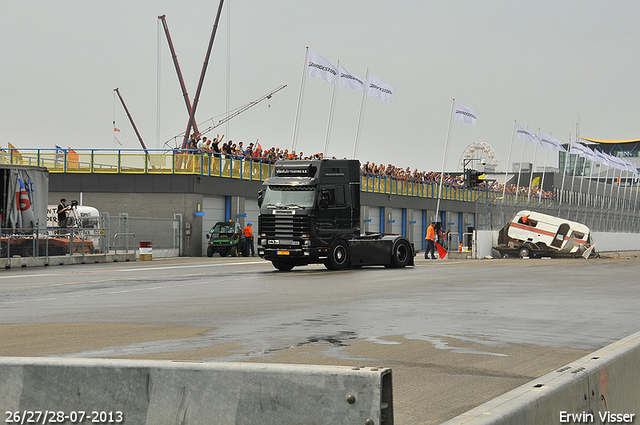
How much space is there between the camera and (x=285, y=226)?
89.3 ft

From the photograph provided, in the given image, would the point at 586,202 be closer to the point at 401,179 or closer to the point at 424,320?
the point at 401,179

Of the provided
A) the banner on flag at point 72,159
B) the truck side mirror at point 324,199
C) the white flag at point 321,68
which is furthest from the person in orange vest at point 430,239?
the banner on flag at point 72,159

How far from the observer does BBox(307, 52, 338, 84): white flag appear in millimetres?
43469

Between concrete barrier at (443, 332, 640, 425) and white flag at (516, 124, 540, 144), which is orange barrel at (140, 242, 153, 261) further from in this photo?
concrete barrier at (443, 332, 640, 425)

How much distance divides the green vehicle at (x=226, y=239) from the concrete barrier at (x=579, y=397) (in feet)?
124

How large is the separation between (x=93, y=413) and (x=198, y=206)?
40755mm

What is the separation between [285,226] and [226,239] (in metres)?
17.2

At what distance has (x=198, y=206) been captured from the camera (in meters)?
44.7

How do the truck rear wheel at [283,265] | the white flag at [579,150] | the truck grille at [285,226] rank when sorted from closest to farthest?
the truck grille at [285,226] → the truck rear wheel at [283,265] → the white flag at [579,150]

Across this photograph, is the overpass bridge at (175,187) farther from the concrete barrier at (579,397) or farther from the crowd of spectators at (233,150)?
the concrete barrier at (579,397)

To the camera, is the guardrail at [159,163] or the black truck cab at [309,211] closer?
the black truck cab at [309,211]

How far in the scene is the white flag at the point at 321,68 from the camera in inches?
1711

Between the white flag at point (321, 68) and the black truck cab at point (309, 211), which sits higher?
the white flag at point (321, 68)

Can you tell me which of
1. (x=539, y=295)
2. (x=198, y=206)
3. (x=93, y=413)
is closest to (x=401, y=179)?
(x=198, y=206)
